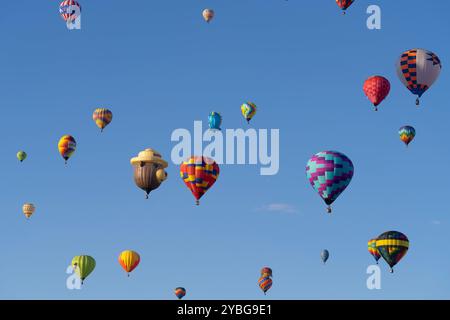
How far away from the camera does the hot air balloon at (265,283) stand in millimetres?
83938

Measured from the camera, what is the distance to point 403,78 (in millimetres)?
67875

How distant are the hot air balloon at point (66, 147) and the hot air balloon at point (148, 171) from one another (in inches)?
602

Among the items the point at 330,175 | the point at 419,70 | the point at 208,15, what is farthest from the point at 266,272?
the point at 330,175

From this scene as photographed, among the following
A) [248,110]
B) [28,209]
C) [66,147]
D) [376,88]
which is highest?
[248,110]

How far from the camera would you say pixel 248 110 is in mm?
84312

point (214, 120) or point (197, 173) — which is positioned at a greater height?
point (214, 120)

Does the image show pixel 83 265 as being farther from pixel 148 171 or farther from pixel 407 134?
pixel 407 134

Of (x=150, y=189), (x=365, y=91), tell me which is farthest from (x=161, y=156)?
(x=365, y=91)

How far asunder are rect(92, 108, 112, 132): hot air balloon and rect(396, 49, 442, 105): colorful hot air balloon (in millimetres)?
25535

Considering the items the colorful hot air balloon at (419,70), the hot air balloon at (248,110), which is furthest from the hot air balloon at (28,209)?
the colorful hot air balloon at (419,70)

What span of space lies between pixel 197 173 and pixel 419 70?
58.2ft
